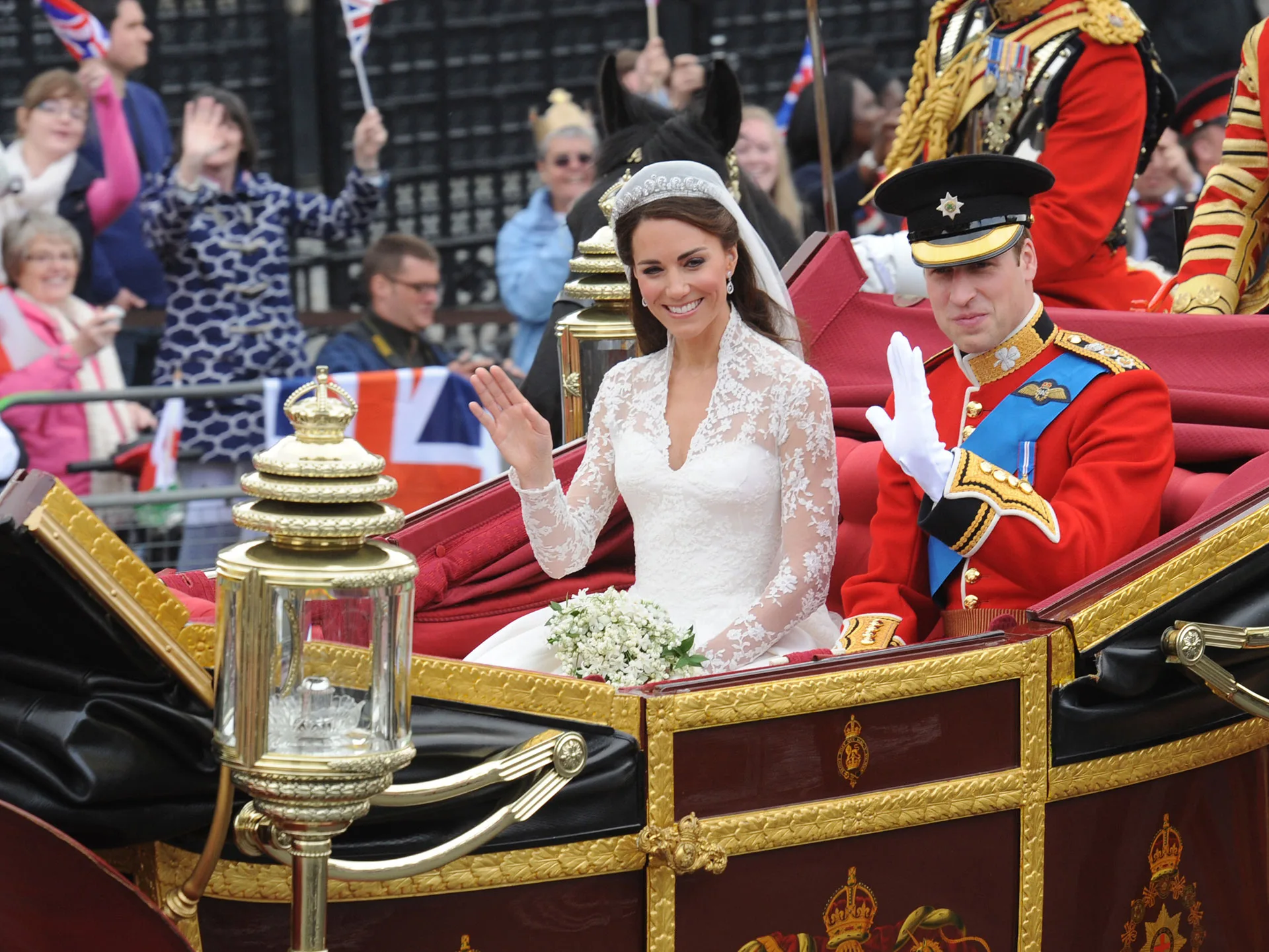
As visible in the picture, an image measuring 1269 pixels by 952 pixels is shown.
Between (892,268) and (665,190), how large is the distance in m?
1.45

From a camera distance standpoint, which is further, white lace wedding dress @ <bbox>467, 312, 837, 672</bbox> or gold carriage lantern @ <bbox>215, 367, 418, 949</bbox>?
white lace wedding dress @ <bbox>467, 312, 837, 672</bbox>

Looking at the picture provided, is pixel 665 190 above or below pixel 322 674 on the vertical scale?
above

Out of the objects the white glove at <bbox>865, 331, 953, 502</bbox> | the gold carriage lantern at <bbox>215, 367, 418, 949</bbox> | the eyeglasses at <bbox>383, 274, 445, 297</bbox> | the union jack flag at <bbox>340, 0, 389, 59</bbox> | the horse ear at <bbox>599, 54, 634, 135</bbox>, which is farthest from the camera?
the union jack flag at <bbox>340, 0, 389, 59</bbox>

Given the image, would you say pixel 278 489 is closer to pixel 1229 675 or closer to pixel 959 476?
pixel 959 476

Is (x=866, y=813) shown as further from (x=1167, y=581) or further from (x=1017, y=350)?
(x=1017, y=350)

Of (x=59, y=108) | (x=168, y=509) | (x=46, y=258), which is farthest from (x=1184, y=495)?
(x=59, y=108)

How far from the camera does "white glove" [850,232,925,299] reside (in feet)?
14.7

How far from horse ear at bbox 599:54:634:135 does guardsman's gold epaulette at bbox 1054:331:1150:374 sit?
189 centimetres

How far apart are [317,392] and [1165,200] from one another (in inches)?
240

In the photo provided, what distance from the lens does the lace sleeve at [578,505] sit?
316 centimetres

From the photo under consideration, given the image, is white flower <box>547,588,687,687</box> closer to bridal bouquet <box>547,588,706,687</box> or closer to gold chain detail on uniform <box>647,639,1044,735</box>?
bridal bouquet <box>547,588,706,687</box>

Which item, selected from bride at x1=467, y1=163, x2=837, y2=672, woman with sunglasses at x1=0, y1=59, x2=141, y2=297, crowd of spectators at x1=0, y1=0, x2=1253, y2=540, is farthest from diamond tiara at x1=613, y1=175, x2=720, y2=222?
woman with sunglasses at x1=0, y1=59, x2=141, y2=297

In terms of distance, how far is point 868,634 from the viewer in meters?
3.02

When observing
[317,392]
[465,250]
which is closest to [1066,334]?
[317,392]
